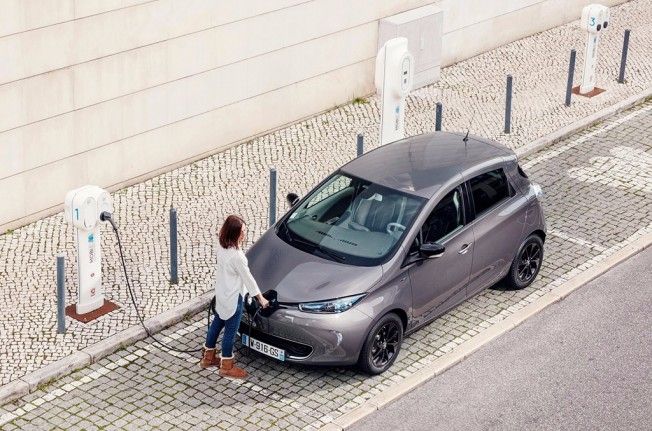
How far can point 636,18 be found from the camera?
22797 mm

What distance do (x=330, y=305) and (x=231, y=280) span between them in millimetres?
916

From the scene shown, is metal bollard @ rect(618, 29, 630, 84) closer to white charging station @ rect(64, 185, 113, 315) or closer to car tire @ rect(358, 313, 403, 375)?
car tire @ rect(358, 313, 403, 375)

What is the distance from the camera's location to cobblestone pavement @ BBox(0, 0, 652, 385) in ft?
41.5

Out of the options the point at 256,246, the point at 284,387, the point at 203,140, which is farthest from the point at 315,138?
the point at 284,387

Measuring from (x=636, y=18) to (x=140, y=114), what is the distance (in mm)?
10830

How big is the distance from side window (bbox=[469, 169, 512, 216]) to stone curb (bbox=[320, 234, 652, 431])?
1160 mm

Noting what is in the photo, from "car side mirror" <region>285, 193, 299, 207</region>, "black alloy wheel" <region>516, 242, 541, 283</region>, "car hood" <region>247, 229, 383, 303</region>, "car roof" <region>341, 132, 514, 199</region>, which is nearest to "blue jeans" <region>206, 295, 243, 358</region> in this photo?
"car hood" <region>247, 229, 383, 303</region>

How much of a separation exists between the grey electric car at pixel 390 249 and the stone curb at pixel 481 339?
33 cm

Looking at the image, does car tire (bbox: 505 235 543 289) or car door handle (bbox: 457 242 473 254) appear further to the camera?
car tire (bbox: 505 235 543 289)

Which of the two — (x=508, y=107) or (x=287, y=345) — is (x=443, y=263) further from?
(x=508, y=107)

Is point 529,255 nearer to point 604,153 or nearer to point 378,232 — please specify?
point 378,232

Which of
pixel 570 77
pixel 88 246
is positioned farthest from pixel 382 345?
pixel 570 77

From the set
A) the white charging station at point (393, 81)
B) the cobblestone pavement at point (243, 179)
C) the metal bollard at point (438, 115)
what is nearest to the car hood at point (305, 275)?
the cobblestone pavement at point (243, 179)

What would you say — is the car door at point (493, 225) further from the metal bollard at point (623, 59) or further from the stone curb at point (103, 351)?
the metal bollard at point (623, 59)
